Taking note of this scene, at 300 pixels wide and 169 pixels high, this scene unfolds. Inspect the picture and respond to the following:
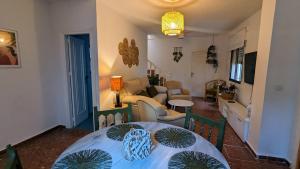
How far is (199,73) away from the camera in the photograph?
648 centimetres

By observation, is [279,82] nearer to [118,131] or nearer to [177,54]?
[118,131]

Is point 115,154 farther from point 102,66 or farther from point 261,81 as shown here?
point 261,81

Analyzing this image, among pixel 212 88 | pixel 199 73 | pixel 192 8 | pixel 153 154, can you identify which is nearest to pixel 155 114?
pixel 153 154

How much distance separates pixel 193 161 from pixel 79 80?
3.26 meters

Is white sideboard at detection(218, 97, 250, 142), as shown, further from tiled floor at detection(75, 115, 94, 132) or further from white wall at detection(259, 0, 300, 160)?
tiled floor at detection(75, 115, 94, 132)

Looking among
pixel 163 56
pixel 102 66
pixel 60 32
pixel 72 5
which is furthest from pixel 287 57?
pixel 163 56

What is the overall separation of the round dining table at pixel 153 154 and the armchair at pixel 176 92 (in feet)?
10.9

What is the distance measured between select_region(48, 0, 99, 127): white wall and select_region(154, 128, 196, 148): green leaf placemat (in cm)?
187

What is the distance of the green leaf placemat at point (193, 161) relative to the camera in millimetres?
1015

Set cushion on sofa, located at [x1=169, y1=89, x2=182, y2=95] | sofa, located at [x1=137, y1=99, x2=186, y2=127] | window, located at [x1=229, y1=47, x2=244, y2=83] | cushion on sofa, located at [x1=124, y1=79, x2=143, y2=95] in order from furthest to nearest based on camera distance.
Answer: cushion on sofa, located at [x1=169, y1=89, x2=182, y2=95]
window, located at [x1=229, y1=47, x2=244, y2=83]
cushion on sofa, located at [x1=124, y1=79, x2=143, y2=95]
sofa, located at [x1=137, y1=99, x2=186, y2=127]

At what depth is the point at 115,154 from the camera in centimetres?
115

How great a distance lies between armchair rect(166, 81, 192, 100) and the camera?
4750 mm

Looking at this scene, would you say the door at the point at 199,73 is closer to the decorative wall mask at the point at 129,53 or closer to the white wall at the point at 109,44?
the decorative wall mask at the point at 129,53

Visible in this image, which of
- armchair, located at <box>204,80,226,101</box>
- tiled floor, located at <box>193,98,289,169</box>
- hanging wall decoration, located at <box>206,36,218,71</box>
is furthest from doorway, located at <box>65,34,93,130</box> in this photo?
hanging wall decoration, located at <box>206,36,218,71</box>
